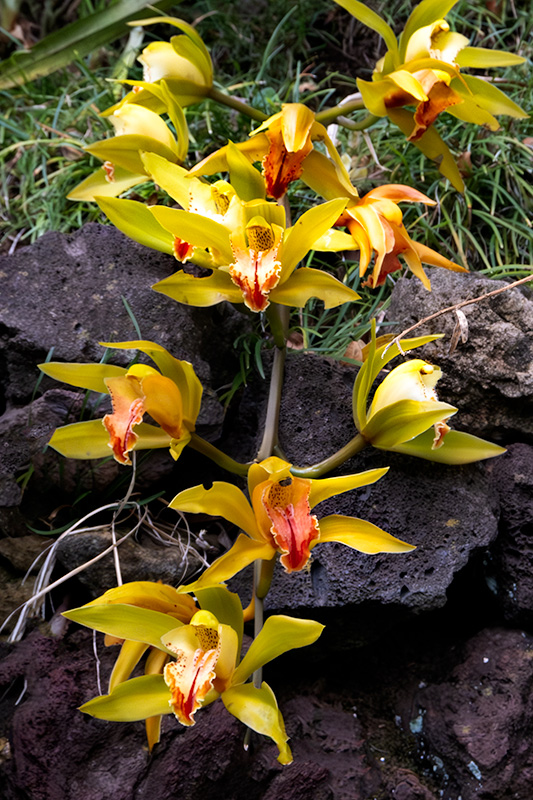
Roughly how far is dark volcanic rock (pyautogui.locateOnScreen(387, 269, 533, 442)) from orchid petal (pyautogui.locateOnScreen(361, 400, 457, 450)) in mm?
305

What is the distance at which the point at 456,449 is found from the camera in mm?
1247

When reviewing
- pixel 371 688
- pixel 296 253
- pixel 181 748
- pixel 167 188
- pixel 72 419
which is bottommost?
pixel 371 688

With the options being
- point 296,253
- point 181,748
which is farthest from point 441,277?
point 181,748

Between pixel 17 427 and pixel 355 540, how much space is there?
29.1 inches

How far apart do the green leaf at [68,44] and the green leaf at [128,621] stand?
6.72 feet

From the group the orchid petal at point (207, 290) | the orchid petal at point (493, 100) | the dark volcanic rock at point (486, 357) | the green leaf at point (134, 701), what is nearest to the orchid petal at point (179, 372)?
the orchid petal at point (207, 290)

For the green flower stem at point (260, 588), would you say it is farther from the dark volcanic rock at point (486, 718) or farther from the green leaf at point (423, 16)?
the green leaf at point (423, 16)

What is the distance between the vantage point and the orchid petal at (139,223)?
1.30 metres

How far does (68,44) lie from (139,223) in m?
1.47

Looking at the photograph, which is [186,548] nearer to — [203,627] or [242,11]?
[203,627]

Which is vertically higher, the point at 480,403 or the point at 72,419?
the point at 72,419

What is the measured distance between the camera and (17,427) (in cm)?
136

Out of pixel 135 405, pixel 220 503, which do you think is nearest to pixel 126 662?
pixel 220 503

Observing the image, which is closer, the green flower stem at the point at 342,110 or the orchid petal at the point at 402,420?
the orchid petal at the point at 402,420
